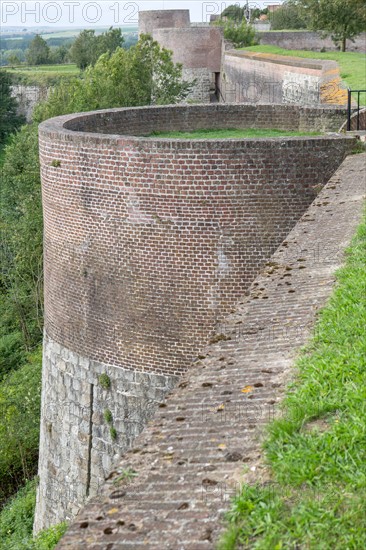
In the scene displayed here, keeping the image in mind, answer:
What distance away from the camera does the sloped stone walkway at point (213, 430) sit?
3.38 meters

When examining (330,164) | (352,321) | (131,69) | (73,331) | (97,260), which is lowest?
(73,331)

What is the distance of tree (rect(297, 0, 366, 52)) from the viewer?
1358 inches

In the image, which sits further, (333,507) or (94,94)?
(94,94)

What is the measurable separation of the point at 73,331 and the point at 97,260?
129 centimetres

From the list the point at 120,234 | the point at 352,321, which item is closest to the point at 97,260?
the point at 120,234

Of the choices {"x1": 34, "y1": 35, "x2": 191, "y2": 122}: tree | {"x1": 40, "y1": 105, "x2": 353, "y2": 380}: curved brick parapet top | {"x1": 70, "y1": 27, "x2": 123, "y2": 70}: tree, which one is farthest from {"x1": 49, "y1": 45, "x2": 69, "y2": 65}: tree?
{"x1": 40, "y1": 105, "x2": 353, "y2": 380}: curved brick parapet top

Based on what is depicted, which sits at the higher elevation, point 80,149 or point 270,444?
point 80,149

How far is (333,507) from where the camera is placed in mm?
3293

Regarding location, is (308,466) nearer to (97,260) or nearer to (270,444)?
(270,444)

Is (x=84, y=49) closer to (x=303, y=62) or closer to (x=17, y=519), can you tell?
(x=303, y=62)

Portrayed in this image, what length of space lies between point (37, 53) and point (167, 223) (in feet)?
272

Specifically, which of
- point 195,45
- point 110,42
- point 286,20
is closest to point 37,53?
point 110,42

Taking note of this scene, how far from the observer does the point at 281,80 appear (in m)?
26.8

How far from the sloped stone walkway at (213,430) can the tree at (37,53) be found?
8569cm
